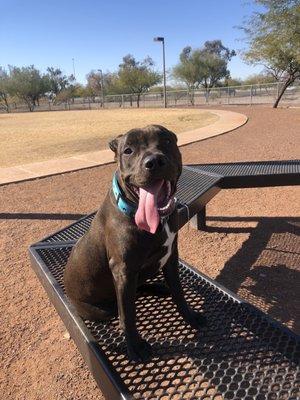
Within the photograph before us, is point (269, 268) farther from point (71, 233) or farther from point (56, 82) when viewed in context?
point (56, 82)

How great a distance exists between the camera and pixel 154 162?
2.02 meters

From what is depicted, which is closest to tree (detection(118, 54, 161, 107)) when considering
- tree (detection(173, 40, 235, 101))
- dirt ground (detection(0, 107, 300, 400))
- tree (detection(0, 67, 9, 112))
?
tree (detection(173, 40, 235, 101))

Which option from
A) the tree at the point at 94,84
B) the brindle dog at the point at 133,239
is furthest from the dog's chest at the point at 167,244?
the tree at the point at 94,84

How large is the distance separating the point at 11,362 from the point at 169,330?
1169 mm

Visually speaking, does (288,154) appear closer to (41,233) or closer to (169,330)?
(41,233)

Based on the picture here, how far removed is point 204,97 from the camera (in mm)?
45750

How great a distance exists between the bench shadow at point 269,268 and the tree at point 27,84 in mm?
83045

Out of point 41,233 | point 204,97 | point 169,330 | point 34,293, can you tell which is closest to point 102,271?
point 169,330

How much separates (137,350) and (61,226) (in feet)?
11.1

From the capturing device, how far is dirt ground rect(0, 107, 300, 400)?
2730 millimetres

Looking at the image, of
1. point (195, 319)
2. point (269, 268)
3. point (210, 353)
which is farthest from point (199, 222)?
point (210, 353)

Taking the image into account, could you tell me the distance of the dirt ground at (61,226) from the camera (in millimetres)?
2730

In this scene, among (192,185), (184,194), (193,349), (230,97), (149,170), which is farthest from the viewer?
(230,97)

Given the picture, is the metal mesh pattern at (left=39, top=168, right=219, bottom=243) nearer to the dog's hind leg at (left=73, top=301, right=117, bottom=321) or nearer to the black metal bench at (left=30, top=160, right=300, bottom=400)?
the black metal bench at (left=30, top=160, right=300, bottom=400)
